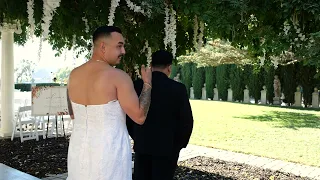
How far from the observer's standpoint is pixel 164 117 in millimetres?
3062

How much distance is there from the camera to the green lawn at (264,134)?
8.17 metres

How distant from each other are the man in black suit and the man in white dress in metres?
0.68

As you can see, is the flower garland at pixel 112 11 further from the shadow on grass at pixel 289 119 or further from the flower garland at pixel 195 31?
the shadow on grass at pixel 289 119

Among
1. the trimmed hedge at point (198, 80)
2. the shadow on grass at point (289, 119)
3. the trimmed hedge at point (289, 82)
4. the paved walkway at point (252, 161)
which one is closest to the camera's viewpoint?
the paved walkway at point (252, 161)

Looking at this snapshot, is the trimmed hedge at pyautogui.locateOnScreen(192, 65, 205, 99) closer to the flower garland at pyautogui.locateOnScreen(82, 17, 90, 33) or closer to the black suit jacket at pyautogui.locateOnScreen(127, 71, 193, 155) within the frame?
the flower garland at pyautogui.locateOnScreen(82, 17, 90, 33)

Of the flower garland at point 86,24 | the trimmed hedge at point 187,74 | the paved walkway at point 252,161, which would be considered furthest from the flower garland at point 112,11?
the trimmed hedge at point 187,74

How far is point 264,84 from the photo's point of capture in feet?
72.4

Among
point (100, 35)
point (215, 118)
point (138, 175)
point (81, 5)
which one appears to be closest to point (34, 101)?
point (81, 5)

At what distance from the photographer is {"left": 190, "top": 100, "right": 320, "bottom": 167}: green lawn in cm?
817

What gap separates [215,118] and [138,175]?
37.7 feet

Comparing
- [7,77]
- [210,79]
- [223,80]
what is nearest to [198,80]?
[210,79]

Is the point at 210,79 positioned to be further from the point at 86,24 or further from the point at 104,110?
the point at 104,110

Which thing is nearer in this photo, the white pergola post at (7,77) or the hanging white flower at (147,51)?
the hanging white flower at (147,51)

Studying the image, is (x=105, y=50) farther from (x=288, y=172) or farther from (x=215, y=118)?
(x=215, y=118)
